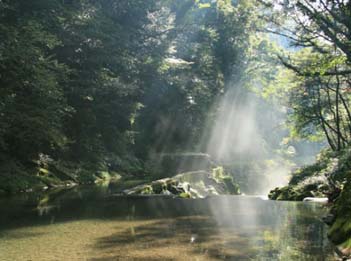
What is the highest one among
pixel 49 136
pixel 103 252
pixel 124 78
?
pixel 124 78

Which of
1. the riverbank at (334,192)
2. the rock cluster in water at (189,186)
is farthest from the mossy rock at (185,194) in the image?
the riverbank at (334,192)

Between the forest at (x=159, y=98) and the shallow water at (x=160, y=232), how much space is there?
0.17 meters

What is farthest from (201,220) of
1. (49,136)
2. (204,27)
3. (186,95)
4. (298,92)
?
(204,27)

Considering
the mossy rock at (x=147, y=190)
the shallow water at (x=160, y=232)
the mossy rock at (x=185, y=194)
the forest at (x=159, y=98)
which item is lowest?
the shallow water at (x=160, y=232)

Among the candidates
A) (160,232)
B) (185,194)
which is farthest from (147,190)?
(160,232)

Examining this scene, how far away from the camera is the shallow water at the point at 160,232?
7277 mm

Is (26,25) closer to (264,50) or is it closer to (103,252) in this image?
(103,252)

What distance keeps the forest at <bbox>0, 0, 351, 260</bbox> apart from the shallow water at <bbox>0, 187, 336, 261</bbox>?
0.17 metres

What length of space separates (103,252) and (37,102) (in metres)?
14.6

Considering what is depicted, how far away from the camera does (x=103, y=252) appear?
7348mm

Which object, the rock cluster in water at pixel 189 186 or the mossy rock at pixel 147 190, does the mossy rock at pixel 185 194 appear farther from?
the mossy rock at pixel 147 190

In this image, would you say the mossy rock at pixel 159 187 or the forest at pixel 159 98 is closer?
the forest at pixel 159 98

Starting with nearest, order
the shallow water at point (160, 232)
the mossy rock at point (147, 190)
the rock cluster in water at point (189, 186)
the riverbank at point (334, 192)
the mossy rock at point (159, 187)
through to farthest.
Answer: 1. the shallow water at point (160, 232)
2. the riverbank at point (334, 192)
3. the mossy rock at point (147, 190)
4. the rock cluster in water at point (189, 186)
5. the mossy rock at point (159, 187)

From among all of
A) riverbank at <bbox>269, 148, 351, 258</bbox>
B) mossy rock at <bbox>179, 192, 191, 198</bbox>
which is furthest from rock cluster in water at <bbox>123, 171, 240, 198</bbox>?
riverbank at <bbox>269, 148, 351, 258</bbox>
